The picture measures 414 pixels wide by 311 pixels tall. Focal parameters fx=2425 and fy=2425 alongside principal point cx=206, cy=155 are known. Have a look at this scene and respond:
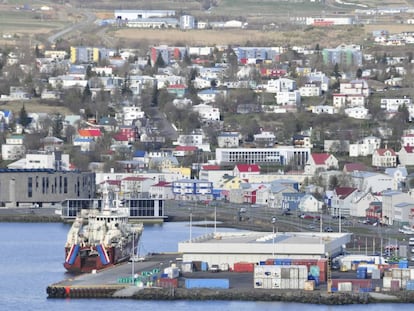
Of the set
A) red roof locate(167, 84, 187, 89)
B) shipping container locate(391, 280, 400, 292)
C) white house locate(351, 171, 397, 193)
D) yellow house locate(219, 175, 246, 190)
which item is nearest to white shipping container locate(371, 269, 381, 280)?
shipping container locate(391, 280, 400, 292)

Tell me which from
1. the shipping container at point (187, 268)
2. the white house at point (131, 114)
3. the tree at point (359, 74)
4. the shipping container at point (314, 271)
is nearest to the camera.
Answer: the shipping container at point (314, 271)

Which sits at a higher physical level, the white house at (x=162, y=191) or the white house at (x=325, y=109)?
the white house at (x=325, y=109)

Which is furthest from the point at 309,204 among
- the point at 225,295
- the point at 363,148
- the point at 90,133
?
the point at 225,295

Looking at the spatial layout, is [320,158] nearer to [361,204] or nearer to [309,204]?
[309,204]

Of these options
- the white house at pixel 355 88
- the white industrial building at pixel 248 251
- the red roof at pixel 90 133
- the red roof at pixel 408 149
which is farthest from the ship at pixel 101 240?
the white house at pixel 355 88

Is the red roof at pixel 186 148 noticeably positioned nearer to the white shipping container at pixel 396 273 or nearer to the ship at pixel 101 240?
the ship at pixel 101 240

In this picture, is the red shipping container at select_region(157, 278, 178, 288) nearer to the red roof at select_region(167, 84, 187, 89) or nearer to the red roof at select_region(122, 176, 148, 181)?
the red roof at select_region(122, 176, 148, 181)
